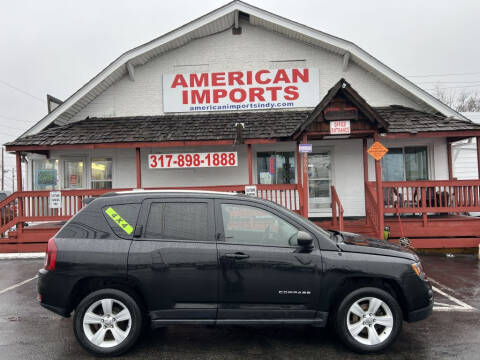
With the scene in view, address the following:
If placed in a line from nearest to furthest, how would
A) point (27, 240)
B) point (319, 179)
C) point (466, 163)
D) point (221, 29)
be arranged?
point (27, 240) < point (319, 179) < point (221, 29) < point (466, 163)

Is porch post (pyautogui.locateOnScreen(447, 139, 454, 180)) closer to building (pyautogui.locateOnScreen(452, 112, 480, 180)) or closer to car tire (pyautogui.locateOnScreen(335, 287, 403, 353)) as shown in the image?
building (pyautogui.locateOnScreen(452, 112, 480, 180))

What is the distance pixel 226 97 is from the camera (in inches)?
487

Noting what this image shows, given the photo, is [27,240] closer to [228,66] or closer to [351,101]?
[228,66]

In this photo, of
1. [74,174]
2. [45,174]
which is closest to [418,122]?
[74,174]

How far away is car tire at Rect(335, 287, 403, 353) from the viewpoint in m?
3.97

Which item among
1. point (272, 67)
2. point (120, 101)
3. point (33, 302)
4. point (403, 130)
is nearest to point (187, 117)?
point (120, 101)

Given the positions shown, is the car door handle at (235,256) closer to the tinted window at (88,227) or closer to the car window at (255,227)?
the car window at (255,227)

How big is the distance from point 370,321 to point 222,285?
170 centimetres

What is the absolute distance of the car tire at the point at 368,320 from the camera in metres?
3.97

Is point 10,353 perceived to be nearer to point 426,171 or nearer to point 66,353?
point 66,353

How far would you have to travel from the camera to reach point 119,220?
4.21 meters

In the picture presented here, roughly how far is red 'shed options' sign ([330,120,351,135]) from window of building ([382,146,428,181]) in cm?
347

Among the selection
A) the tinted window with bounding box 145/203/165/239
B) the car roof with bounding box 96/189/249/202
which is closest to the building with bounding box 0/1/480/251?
the car roof with bounding box 96/189/249/202

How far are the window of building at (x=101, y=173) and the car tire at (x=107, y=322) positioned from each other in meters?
9.29
